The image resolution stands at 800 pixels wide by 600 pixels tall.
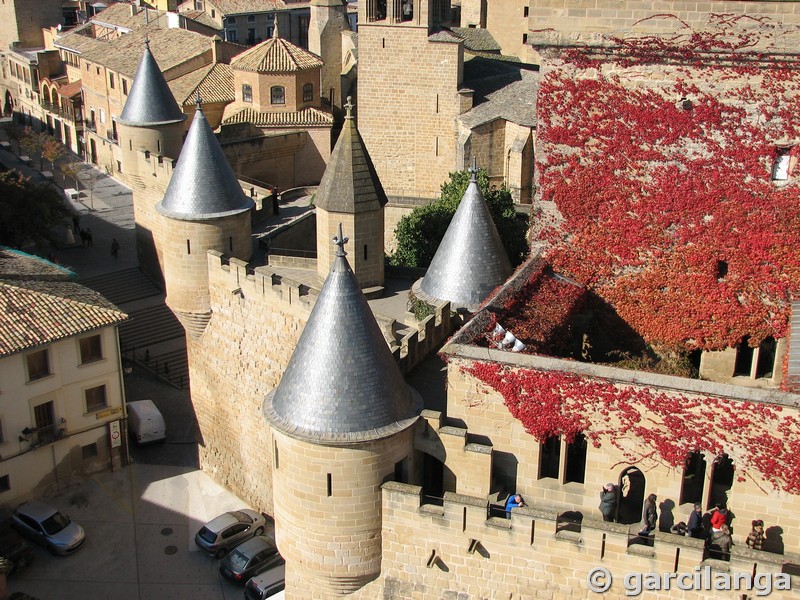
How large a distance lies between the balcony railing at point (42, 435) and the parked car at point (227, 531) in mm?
6589

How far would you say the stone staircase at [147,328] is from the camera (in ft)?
150

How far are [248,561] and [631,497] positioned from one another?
14.5 meters

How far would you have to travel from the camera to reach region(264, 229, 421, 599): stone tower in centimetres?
2106

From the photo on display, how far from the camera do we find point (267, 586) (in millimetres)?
31781

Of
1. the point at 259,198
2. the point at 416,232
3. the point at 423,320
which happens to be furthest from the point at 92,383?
the point at 423,320

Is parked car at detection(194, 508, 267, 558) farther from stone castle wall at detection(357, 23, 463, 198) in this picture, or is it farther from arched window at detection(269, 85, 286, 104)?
arched window at detection(269, 85, 286, 104)

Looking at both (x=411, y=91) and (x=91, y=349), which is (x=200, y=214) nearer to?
(x=91, y=349)

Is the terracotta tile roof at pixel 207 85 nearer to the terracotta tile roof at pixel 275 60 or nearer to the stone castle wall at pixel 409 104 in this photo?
the terracotta tile roof at pixel 275 60

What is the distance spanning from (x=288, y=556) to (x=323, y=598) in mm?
1376

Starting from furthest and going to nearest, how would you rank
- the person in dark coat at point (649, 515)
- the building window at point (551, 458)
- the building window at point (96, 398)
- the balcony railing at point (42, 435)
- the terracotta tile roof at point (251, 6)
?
the terracotta tile roof at point (251, 6) < the building window at point (96, 398) < the balcony railing at point (42, 435) < the building window at point (551, 458) < the person in dark coat at point (649, 515)

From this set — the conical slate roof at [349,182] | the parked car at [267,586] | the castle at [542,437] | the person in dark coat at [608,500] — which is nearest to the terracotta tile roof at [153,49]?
the conical slate roof at [349,182]

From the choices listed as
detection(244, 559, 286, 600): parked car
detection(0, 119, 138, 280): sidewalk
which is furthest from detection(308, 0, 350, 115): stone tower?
detection(244, 559, 286, 600): parked car

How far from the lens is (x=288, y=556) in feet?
75.4

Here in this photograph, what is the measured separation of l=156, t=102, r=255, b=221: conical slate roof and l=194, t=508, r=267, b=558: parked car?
32.7ft
